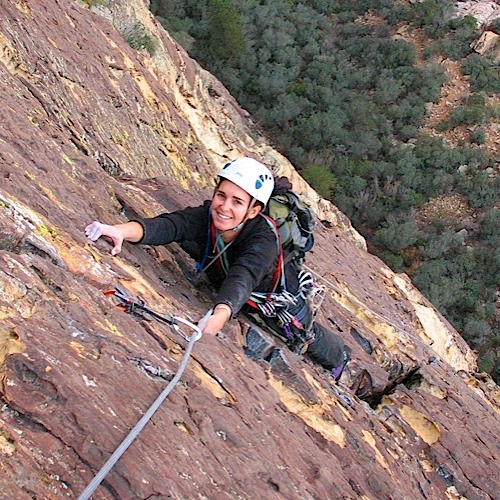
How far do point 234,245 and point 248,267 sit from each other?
320 millimetres

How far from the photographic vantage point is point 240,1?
2975cm

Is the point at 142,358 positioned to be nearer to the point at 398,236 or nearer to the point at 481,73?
the point at 398,236

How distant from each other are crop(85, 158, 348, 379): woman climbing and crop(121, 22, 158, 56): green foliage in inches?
246

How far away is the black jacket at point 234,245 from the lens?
143 inches

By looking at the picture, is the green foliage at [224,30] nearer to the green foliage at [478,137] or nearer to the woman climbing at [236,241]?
the green foliage at [478,137]

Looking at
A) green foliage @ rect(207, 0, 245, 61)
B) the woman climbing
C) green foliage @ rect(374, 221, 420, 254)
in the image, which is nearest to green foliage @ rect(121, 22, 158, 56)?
the woman climbing

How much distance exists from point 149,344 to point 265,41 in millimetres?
28172

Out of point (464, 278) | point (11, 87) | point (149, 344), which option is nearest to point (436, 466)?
point (149, 344)

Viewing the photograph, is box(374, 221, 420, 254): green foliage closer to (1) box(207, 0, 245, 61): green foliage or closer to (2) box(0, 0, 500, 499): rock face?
(1) box(207, 0, 245, 61): green foliage

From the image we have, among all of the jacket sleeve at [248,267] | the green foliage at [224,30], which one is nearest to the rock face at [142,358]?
the jacket sleeve at [248,267]

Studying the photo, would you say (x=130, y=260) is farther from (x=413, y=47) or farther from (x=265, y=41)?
(x=413, y=47)

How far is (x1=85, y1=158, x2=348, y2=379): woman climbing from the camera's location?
3.67m

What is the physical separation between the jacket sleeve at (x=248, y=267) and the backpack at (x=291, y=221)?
0.23 meters

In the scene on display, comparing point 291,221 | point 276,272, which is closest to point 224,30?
point 291,221
